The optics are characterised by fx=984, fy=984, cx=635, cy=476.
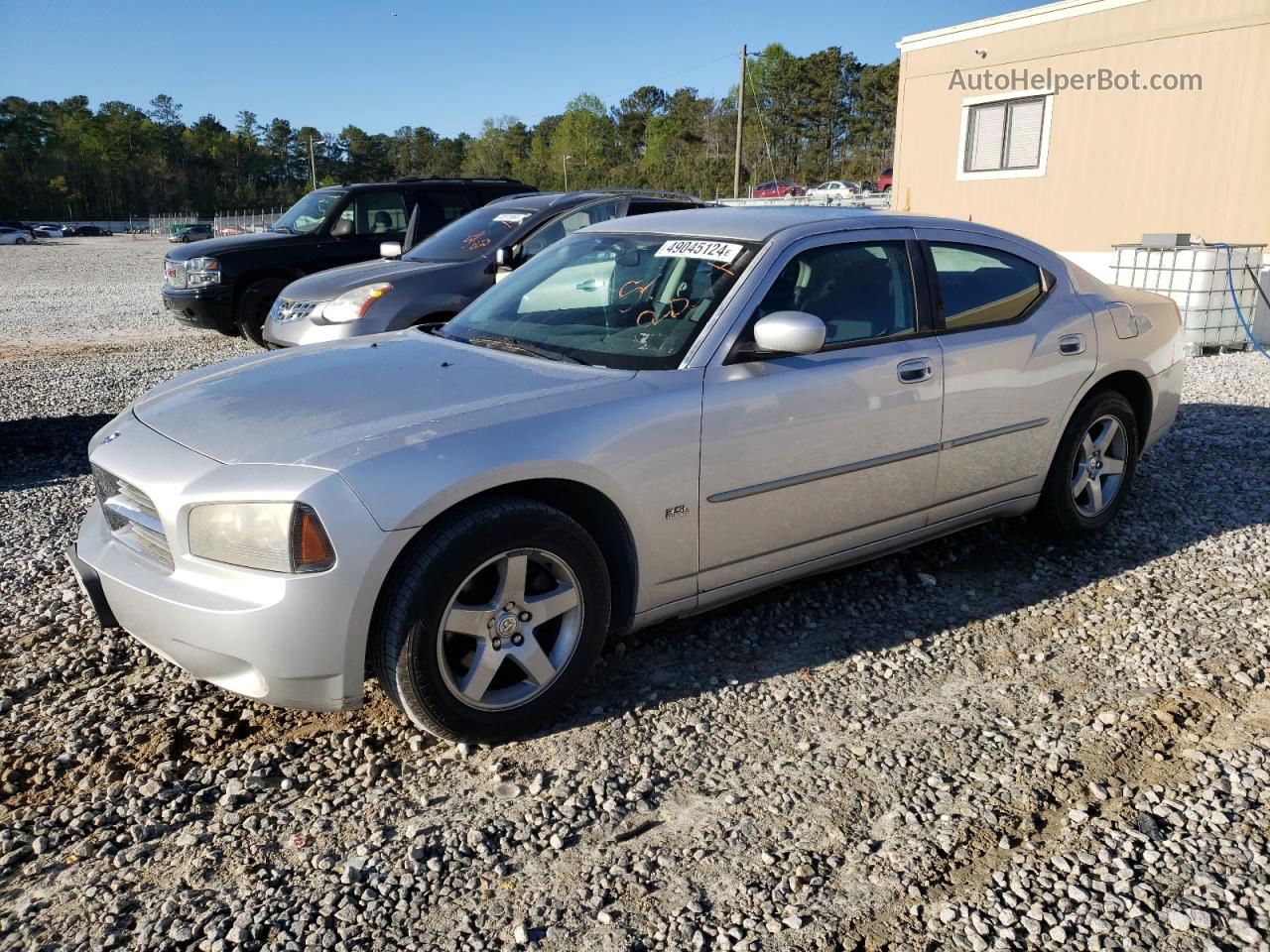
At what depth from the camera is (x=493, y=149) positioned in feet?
363

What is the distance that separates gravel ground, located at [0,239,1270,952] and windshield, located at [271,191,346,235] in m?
7.77

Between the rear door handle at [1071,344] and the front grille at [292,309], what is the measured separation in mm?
5566

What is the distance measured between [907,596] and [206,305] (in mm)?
8954

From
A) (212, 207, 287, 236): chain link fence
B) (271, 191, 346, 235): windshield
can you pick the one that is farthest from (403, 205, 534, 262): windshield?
(212, 207, 287, 236): chain link fence

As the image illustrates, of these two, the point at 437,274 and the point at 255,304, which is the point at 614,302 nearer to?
the point at 437,274

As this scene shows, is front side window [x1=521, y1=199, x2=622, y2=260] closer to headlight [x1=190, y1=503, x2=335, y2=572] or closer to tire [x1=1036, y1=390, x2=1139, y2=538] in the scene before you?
tire [x1=1036, y1=390, x2=1139, y2=538]

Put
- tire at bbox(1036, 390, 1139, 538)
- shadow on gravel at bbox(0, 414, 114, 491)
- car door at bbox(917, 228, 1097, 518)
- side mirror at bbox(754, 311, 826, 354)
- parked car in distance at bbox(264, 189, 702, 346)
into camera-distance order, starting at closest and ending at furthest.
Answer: side mirror at bbox(754, 311, 826, 354)
car door at bbox(917, 228, 1097, 518)
tire at bbox(1036, 390, 1139, 538)
shadow on gravel at bbox(0, 414, 114, 491)
parked car in distance at bbox(264, 189, 702, 346)

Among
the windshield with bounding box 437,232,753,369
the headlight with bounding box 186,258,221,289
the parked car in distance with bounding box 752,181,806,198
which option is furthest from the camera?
the parked car in distance with bounding box 752,181,806,198

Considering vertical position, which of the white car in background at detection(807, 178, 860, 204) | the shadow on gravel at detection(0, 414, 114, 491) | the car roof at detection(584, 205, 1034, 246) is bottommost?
the shadow on gravel at detection(0, 414, 114, 491)

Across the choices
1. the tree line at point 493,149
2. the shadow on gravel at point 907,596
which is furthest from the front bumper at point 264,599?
the tree line at point 493,149

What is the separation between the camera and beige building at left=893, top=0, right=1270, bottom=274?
12.4 meters

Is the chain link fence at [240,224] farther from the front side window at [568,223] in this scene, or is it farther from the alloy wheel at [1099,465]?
the alloy wheel at [1099,465]

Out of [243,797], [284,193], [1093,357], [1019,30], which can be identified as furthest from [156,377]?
[284,193]

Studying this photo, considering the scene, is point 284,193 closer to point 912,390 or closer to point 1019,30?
point 1019,30
